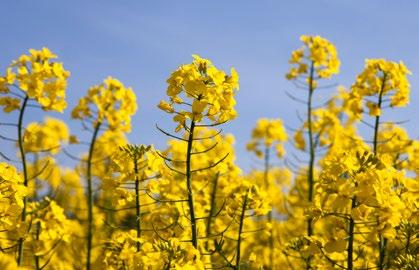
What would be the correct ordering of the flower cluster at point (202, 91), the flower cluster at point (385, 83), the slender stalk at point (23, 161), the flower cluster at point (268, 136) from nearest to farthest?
the flower cluster at point (202, 91) → the slender stalk at point (23, 161) → the flower cluster at point (385, 83) → the flower cluster at point (268, 136)

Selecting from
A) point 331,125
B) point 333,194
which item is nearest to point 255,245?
point 331,125

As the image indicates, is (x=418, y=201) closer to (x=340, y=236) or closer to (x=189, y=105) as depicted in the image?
(x=340, y=236)

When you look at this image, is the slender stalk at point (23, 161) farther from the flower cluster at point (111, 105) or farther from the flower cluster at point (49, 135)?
the flower cluster at point (49, 135)

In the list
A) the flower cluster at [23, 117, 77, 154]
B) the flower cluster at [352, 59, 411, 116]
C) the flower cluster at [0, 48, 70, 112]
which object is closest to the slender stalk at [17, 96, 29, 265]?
the flower cluster at [0, 48, 70, 112]

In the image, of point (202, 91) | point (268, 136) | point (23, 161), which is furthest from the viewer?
point (268, 136)

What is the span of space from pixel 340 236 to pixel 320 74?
464 cm

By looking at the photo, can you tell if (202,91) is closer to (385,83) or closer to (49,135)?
(385,83)

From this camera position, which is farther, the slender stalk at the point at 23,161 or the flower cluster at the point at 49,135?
the flower cluster at the point at 49,135

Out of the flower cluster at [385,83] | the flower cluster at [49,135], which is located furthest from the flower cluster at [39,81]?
the flower cluster at [49,135]

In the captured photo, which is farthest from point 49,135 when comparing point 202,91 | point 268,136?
point 202,91

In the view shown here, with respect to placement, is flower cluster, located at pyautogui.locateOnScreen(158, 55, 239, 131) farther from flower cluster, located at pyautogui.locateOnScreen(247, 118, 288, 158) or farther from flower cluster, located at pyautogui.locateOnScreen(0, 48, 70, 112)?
flower cluster, located at pyautogui.locateOnScreen(247, 118, 288, 158)

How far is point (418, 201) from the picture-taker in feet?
16.0

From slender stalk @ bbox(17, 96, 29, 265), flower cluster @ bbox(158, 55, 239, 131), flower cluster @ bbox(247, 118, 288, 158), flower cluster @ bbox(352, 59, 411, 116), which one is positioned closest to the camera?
flower cluster @ bbox(158, 55, 239, 131)

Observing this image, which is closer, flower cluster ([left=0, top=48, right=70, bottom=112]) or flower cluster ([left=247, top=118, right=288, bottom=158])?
flower cluster ([left=0, top=48, right=70, bottom=112])
